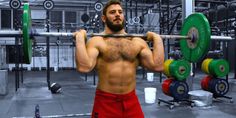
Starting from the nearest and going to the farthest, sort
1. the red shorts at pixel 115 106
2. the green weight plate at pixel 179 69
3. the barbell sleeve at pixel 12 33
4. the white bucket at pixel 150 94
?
the red shorts at pixel 115 106, the barbell sleeve at pixel 12 33, the green weight plate at pixel 179 69, the white bucket at pixel 150 94

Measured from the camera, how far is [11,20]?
1576 cm

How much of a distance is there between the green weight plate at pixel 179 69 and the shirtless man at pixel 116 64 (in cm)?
334

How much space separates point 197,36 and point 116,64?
120cm

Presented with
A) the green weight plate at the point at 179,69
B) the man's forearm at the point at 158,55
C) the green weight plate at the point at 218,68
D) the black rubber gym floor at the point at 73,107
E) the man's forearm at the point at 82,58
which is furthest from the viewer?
the green weight plate at the point at 218,68

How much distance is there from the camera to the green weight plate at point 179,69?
586cm

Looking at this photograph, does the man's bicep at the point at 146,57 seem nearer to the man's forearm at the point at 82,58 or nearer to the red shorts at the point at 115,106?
the red shorts at the point at 115,106

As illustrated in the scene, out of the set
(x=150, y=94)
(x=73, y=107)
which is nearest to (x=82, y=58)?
(x=73, y=107)

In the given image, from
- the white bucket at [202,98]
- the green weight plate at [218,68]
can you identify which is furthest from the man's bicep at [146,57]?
the green weight plate at [218,68]

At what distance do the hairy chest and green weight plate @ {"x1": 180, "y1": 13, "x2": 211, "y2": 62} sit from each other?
947 mm

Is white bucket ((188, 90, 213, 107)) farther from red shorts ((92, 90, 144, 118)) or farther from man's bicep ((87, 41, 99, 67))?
man's bicep ((87, 41, 99, 67))

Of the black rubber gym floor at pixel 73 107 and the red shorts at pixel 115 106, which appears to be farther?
the black rubber gym floor at pixel 73 107

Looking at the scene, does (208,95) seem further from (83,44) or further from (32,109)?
(83,44)

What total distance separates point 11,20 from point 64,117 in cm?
1194

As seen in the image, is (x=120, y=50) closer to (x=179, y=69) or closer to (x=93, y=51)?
(x=93, y=51)
